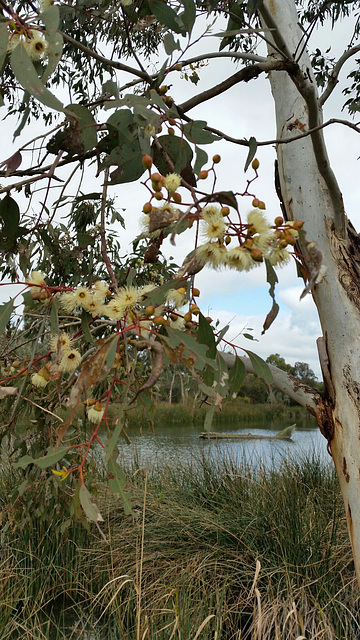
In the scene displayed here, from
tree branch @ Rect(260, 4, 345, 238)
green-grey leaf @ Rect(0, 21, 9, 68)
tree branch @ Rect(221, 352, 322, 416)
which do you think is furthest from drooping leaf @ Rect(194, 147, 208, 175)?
tree branch @ Rect(221, 352, 322, 416)

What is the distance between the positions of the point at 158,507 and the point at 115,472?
250 cm

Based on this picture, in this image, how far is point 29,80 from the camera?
0.50 metres

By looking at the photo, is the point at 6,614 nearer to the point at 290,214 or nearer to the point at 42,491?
the point at 42,491

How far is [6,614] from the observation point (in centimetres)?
194

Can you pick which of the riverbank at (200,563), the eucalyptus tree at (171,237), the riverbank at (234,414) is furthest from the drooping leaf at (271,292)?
the riverbank at (234,414)

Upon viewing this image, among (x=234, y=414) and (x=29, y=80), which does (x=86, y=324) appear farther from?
(x=234, y=414)

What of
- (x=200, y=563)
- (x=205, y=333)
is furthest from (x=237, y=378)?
(x=200, y=563)

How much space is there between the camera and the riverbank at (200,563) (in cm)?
211

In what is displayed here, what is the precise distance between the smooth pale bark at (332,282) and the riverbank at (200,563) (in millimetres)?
935

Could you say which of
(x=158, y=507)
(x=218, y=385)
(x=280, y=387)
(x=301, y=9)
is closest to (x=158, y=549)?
(x=158, y=507)

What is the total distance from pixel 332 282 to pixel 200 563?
169 cm

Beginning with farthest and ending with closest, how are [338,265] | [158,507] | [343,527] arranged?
[158,507], [343,527], [338,265]

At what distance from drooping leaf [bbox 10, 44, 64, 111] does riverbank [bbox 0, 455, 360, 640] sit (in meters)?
1.78

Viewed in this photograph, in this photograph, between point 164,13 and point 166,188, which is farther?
point 164,13
